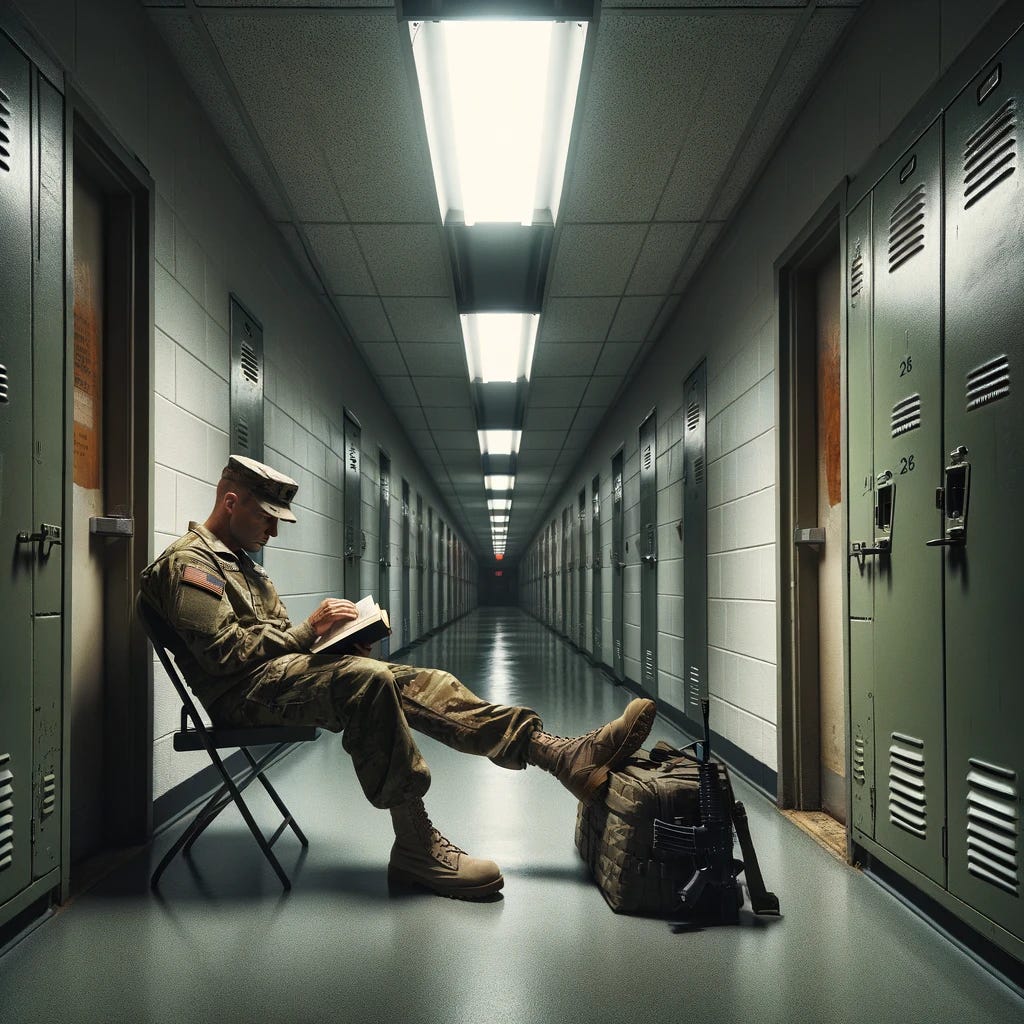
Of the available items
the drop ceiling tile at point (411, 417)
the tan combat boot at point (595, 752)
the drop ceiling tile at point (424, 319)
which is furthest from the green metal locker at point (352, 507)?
the tan combat boot at point (595, 752)

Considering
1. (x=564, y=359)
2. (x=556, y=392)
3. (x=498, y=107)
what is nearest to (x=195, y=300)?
(x=498, y=107)

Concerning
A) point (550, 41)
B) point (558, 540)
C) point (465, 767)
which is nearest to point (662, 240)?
point (550, 41)

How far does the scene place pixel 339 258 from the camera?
4.42 metres

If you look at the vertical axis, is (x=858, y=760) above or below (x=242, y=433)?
below

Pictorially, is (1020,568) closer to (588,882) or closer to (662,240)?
(588,882)

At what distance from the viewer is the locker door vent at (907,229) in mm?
2021

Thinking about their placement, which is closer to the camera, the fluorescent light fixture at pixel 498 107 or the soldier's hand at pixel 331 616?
the soldier's hand at pixel 331 616

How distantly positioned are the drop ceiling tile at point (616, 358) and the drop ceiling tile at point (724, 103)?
2.01 meters

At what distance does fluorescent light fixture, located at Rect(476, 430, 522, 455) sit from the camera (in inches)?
356

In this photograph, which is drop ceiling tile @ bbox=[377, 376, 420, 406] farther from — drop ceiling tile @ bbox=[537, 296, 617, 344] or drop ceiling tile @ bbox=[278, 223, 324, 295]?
drop ceiling tile @ bbox=[278, 223, 324, 295]

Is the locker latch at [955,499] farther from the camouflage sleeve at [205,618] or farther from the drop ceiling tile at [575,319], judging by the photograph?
the drop ceiling tile at [575,319]

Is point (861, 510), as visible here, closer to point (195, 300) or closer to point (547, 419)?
point (195, 300)

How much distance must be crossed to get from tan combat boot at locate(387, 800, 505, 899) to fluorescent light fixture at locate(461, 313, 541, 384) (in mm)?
3712

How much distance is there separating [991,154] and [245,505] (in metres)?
2.15
